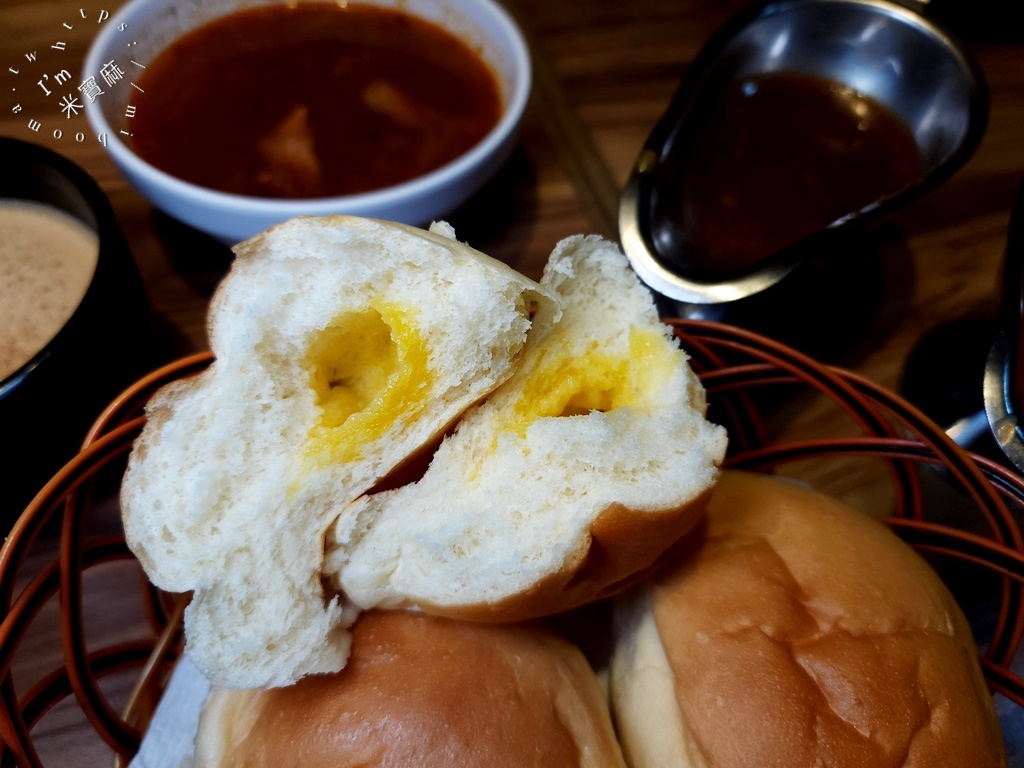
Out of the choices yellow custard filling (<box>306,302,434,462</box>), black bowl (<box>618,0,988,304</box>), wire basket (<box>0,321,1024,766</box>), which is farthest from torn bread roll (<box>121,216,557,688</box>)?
black bowl (<box>618,0,988,304</box>)

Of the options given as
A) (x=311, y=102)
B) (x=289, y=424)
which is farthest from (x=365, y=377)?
(x=311, y=102)

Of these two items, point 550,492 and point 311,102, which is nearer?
point 550,492

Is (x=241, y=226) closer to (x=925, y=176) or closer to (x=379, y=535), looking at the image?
(x=379, y=535)

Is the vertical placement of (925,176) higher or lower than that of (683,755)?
higher

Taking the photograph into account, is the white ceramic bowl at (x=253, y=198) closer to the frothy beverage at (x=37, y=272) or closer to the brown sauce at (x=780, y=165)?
the frothy beverage at (x=37, y=272)

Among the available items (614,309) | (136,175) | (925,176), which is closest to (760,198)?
(925,176)

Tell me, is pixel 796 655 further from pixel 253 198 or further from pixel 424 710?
pixel 253 198

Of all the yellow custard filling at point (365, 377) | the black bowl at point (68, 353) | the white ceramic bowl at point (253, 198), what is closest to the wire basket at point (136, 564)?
the black bowl at point (68, 353)
